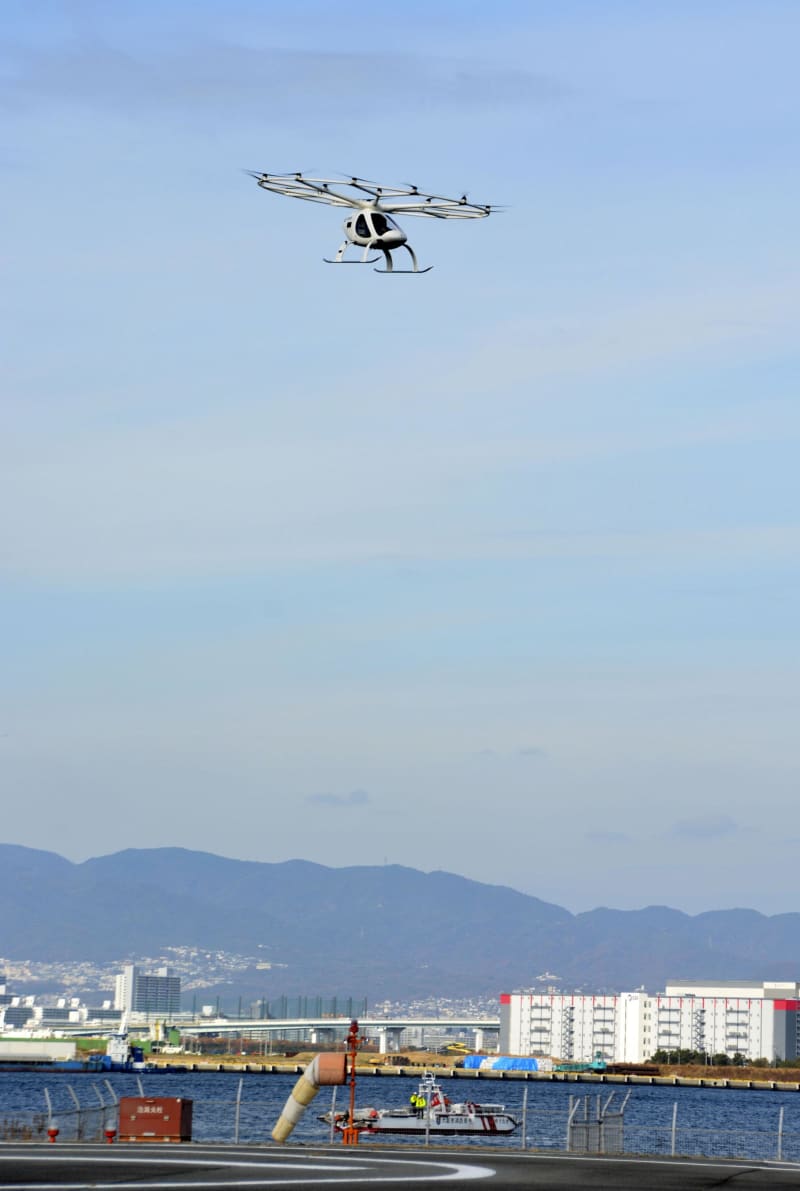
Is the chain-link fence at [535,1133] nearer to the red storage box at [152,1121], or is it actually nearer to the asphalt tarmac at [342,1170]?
the red storage box at [152,1121]

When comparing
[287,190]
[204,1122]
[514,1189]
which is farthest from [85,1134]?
[204,1122]

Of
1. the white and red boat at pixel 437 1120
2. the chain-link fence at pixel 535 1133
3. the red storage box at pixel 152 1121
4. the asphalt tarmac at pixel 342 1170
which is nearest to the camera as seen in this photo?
the asphalt tarmac at pixel 342 1170

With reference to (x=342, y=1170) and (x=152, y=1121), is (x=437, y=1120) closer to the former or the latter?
(x=152, y=1121)

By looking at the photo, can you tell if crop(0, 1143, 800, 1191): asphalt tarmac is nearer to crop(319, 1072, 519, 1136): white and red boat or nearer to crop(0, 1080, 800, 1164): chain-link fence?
crop(0, 1080, 800, 1164): chain-link fence

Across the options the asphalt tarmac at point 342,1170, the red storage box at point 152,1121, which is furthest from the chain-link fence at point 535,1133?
the asphalt tarmac at point 342,1170

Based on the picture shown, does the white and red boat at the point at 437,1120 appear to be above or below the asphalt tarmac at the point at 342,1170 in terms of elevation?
below

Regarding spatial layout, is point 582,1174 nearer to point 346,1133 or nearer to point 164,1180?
point 164,1180
